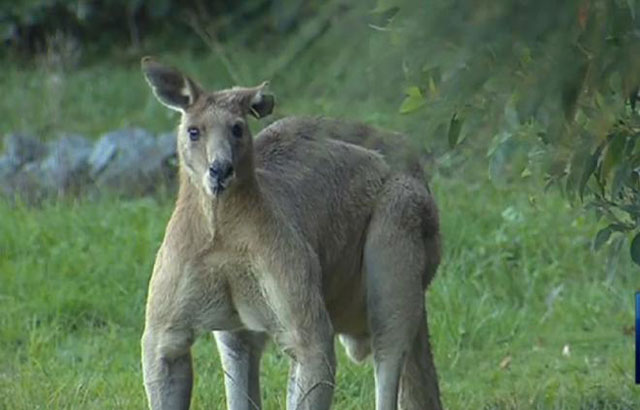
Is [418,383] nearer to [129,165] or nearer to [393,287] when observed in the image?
[393,287]

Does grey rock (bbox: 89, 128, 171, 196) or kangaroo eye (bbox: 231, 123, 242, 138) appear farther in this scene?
grey rock (bbox: 89, 128, 171, 196)

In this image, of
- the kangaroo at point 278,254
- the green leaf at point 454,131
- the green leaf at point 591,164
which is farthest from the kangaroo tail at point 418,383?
the green leaf at point 454,131

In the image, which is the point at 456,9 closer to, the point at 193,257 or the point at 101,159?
the point at 193,257

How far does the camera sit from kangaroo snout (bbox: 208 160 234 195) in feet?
20.3

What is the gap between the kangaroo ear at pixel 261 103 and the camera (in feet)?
21.5

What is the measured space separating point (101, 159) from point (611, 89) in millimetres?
7609

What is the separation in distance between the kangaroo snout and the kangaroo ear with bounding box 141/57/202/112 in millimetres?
379

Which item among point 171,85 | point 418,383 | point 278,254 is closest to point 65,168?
point 418,383

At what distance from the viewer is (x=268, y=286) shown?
6430mm

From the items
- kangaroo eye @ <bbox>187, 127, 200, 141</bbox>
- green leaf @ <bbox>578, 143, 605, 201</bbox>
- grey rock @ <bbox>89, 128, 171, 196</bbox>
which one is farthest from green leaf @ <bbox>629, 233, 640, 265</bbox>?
grey rock @ <bbox>89, 128, 171, 196</bbox>

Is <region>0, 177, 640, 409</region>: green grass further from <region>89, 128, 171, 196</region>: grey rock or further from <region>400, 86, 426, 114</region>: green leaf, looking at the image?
<region>400, 86, 426, 114</region>: green leaf

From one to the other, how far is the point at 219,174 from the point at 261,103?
0.49m

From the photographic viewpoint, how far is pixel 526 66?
14.4ft

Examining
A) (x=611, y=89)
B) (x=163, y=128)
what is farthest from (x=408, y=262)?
(x=163, y=128)
